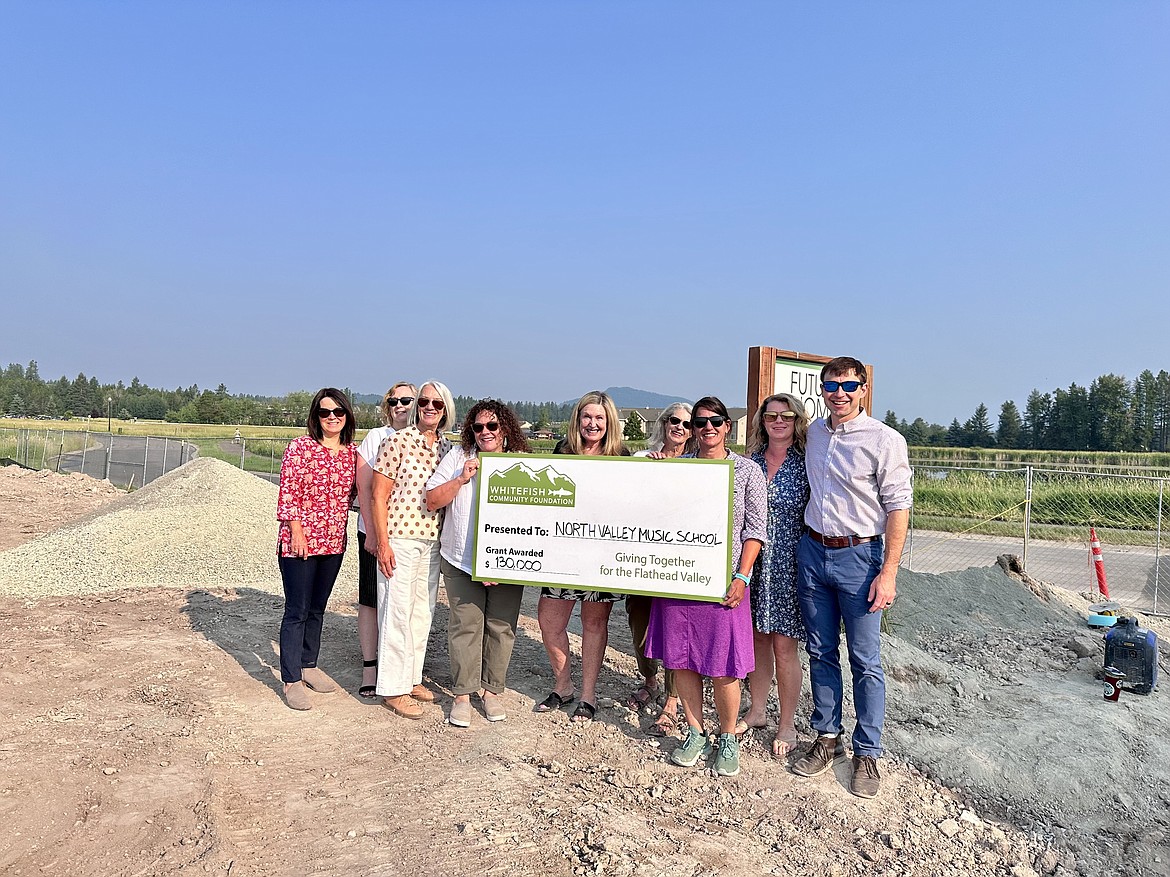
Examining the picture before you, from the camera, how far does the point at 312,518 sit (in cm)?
472

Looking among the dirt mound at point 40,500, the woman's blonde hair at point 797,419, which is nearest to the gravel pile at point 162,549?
the dirt mound at point 40,500

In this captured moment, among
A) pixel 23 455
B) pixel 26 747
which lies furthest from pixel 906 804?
pixel 23 455

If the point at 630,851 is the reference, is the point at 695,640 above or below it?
above

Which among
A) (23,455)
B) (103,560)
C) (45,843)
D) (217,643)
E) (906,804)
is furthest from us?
(23,455)

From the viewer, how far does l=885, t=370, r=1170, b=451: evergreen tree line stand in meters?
71.3

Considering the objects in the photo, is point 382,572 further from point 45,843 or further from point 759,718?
point 759,718

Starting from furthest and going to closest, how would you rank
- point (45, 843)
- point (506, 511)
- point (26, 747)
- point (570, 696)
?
point (570, 696) → point (506, 511) → point (26, 747) → point (45, 843)

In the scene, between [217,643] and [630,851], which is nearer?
[630,851]

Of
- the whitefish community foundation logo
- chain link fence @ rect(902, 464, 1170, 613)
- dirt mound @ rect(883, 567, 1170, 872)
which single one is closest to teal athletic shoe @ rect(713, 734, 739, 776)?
dirt mound @ rect(883, 567, 1170, 872)

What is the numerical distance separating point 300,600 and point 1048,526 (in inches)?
708

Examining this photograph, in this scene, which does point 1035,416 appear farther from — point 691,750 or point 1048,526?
point 691,750

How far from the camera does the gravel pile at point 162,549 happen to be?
29.3ft

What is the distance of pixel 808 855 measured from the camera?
3355 mm

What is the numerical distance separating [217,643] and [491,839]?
3997 millimetres
